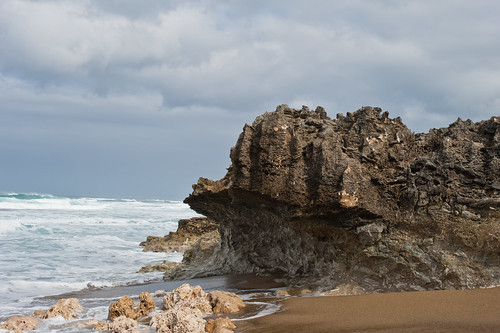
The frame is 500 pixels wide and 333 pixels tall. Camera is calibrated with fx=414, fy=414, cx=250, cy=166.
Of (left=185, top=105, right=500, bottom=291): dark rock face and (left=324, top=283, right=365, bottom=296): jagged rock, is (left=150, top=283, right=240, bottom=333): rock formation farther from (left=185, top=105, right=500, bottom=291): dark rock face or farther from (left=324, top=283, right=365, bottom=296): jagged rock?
(left=185, top=105, right=500, bottom=291): dark rock face

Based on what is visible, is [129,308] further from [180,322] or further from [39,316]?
[39,316]

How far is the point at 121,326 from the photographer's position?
4270 millimetres

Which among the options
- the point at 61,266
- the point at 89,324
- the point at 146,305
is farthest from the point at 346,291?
the point at 61,266

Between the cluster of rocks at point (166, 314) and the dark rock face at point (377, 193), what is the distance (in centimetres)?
150

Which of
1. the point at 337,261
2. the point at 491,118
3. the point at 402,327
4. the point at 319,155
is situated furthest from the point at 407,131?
the point at 402,327

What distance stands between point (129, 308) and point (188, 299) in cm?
69

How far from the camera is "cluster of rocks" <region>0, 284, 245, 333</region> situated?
13.2ft

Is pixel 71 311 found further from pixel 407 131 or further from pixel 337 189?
pixel 407 131

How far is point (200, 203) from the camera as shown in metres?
7.62

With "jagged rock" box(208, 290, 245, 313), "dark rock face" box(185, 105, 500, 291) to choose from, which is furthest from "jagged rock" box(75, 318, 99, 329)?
"dark rock face" box(185, 105, 500, 291)

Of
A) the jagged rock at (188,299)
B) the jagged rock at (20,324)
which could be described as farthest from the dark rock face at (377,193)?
the jagged rock at (20,324)

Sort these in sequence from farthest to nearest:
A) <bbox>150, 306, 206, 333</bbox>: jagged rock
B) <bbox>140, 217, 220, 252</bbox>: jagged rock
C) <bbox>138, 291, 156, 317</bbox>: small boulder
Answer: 1. <bbox>140, 217, 220, 252</bbox>: jagged rock
2. <bbox>138, 291, 156, 317</bbox>: small boulder
3. <bbox>150, 306, 206, 333</bbox>: jagged rock

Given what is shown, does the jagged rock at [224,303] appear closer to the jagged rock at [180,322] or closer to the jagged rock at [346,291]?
the jagged rock at [180,322]

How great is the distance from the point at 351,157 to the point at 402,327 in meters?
2.50
